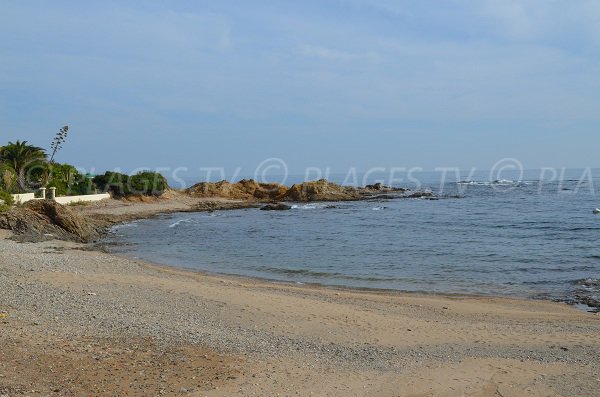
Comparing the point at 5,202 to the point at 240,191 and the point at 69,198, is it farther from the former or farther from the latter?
the point at 240,191

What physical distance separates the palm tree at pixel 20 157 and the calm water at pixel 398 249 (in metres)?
11.5

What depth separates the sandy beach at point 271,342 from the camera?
7.66 metres

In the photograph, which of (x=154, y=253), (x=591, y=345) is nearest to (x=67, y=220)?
(x=154, y=253)

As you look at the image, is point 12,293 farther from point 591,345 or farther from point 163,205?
point 163,205

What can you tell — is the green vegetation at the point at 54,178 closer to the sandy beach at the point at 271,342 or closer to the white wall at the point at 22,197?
the white wall at the point at 22,197

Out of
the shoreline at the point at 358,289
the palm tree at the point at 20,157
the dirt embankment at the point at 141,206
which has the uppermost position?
the palm tree at the point at 20,157

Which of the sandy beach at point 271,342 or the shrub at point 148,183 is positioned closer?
the sandy beach at point 271,342

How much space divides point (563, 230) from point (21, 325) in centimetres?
3220

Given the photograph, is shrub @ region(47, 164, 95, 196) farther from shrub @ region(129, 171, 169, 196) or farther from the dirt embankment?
shrub @ region(129, 171, 169, 196)

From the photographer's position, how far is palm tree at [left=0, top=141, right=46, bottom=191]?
4466 cm

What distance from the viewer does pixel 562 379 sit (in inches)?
334

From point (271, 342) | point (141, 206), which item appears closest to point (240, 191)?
point (141, 206)

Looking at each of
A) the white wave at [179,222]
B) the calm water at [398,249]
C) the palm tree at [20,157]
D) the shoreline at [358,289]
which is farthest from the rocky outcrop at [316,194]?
the shoreline at [358,289]

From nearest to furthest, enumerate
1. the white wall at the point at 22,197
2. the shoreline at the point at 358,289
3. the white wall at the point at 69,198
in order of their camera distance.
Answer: the shoreline at the point at 358,289
the white wall at the point at 22,197
the white wall at the point at 69,198
